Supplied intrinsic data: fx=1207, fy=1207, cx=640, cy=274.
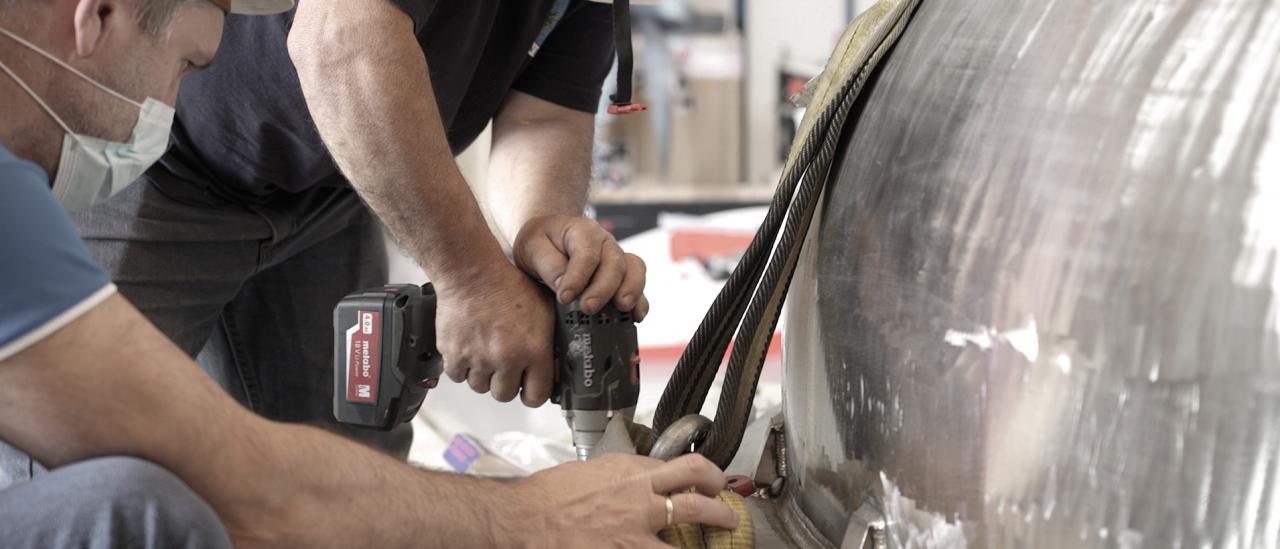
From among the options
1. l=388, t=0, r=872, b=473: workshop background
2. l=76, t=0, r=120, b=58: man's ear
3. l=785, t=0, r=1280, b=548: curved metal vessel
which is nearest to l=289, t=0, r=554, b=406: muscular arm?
l=76, t=0, r=120, b=58: man's ear

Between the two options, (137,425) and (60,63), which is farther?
(60,63)

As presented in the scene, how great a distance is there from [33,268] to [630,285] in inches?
25.0

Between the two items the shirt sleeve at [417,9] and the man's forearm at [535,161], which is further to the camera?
the man's forearm at [535,161]

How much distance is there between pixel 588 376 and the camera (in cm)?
124

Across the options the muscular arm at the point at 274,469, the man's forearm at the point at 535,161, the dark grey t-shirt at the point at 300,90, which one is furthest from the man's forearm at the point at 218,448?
the man's forearm at the point at 535,161

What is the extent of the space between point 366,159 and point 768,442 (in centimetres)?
47

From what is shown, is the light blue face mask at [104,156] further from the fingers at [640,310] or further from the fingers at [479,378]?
the fingers at [640,310]

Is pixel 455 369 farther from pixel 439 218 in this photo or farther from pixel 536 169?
pixel 536 169

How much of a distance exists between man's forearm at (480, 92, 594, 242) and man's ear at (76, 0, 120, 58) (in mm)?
666

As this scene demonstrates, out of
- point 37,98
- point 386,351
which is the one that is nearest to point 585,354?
point 386,351

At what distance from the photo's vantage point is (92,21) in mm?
871

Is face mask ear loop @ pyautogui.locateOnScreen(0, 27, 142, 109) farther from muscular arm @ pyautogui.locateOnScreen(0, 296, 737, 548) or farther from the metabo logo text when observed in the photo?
the metabo logo text

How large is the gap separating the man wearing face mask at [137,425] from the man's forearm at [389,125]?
0.12 metres

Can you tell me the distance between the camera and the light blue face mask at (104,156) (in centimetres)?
95
